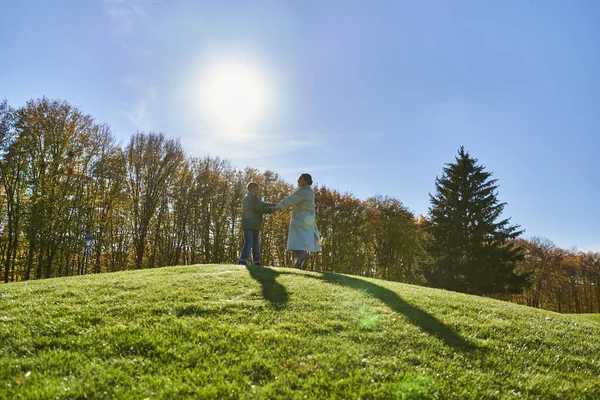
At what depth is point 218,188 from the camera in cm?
3822

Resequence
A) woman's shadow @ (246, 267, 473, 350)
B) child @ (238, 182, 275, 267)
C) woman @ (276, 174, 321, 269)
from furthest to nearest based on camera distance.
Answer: child @ (238, 182, 275, 267), woman @ (276, 174, 321, 269), woman's shadow @ (246, 267, 473, 350)

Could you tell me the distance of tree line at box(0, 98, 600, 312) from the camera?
28141 mm

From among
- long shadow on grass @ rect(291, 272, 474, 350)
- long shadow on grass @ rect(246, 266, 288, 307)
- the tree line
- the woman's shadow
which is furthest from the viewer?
the tree line

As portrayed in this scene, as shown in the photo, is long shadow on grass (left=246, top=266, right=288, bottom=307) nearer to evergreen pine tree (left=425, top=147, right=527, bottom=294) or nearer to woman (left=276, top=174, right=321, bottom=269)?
woman (left=276, top=174, right=321, bottom=269)

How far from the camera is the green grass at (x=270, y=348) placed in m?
3.82

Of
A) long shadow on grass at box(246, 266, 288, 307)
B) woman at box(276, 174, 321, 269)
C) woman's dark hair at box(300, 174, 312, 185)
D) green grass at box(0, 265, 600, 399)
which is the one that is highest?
woman's dark hair at box(300, 174, 312, 185)

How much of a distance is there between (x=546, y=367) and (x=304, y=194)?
7.55 m

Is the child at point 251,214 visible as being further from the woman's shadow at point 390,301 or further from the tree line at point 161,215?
the tree line at point 161,215

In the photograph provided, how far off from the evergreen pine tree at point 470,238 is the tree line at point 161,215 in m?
0.09

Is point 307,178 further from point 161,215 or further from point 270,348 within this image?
point 161,215

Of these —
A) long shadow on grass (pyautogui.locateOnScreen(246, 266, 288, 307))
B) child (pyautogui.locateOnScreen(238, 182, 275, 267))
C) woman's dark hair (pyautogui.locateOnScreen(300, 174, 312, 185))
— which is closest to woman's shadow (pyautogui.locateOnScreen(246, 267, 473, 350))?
long shadow on grass (pyautogui.locateOnScreen(246, 266, 288, 307))

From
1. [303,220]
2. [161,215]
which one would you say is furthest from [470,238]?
[161,215]

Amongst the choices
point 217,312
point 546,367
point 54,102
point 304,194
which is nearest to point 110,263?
point 54,102

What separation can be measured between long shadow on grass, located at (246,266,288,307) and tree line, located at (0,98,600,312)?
68.8 ft
